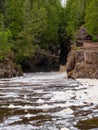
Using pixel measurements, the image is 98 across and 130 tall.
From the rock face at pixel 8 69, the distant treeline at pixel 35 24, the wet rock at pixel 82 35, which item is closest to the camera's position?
the rock face at pixel 8 69

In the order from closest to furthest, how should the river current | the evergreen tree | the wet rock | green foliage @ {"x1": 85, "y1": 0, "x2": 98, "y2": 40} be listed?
the river current < green foliage @ {"x1": 85, "y1": 0, "x2": 98, "y2": 40} < the wet rock < the evergreen tree

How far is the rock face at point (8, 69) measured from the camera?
176 feet

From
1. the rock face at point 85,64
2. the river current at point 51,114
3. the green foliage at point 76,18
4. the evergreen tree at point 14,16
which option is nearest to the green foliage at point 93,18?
the rock face at point 85,64

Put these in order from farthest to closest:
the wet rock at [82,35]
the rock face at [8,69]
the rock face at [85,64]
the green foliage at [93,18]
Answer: the wet rock at [82,35] < the rock face at [8,69] < the green foliage at [93,18] < the rock face at [85,64]

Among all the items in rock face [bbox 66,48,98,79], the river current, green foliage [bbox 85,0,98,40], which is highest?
green foliage [bbox 85,0,98,40]

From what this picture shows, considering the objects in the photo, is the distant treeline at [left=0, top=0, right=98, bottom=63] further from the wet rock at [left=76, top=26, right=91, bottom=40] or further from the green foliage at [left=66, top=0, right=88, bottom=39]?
the wet rock at [left=76, top=26, right=91, bottom=40]

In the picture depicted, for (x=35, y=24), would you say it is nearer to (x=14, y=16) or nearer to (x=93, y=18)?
(x=14, y=16)

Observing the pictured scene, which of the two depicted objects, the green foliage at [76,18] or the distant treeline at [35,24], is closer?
the distant treeline at [35,24]

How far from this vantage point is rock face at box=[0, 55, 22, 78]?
5375 cm

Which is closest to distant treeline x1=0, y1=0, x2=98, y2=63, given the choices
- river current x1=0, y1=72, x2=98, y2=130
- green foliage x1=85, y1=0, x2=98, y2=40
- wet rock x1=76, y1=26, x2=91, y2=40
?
green foliage x1=85, y1=0, x2=98, y2=40

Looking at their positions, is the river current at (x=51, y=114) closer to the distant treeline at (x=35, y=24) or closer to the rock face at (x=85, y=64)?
the rock face at (x=85, y=64)

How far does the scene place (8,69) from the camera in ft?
181

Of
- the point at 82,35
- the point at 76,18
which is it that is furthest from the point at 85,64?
the point at 76,18

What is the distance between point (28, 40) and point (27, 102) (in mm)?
49039
